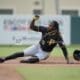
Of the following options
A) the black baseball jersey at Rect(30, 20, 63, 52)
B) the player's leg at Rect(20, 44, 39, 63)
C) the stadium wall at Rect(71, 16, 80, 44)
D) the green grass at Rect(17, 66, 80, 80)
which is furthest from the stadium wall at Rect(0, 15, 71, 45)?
the green grass at Rect(17, 66, 80, 80)

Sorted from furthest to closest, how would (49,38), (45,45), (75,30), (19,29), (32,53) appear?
(75,30), (19,29), (32,53), (45,45), (49,38)

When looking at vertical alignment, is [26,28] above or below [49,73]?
below

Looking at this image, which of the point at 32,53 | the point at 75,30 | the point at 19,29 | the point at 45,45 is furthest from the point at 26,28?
the point at 45,45

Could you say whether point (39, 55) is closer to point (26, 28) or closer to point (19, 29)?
point (26, 28)

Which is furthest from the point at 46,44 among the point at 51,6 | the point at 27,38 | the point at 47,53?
the point at 51,6

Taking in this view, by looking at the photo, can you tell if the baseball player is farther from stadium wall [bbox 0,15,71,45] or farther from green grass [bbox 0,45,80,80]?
stadium wall [bbox 0,15,71,45]

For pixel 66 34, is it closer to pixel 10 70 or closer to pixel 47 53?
pixel 47 53

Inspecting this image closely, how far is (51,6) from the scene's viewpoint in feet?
136

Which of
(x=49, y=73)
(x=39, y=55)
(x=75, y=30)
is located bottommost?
(x=75, y=30)

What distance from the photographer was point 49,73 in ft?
37.4

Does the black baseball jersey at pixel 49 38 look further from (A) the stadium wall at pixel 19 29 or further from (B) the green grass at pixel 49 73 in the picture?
(A) the stadium wall at pixel 19 29

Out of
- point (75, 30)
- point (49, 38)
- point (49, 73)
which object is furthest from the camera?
point (75, 30)

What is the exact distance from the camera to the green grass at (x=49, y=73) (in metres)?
10.6

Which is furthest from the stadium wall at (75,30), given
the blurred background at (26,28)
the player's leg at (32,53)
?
the player's leg at (32,53)
